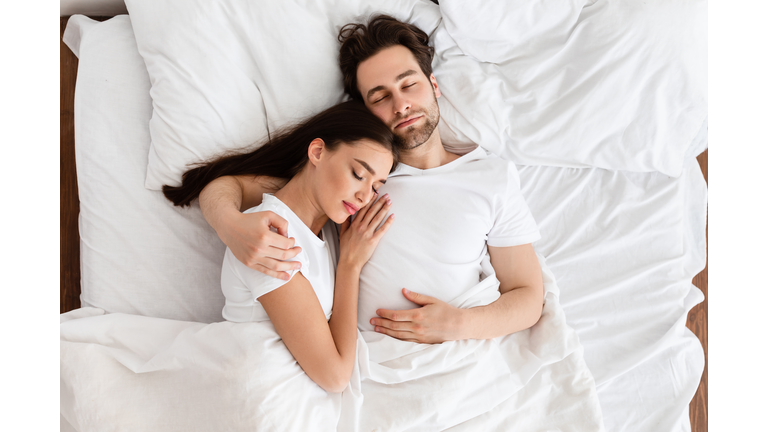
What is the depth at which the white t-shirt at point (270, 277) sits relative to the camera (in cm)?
124

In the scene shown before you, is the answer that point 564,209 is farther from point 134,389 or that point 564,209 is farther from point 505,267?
point 134,389

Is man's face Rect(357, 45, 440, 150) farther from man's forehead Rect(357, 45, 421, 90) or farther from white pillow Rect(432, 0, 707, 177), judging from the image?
white pillow Rect(432, 0, 707, 177)

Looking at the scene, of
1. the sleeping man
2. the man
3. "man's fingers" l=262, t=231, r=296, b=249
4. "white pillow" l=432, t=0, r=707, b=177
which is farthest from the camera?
"white pillow" l=432, t=0, r=707, b=177

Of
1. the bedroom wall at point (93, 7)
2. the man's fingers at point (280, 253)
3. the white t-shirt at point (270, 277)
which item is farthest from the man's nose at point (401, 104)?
the bedroom wall at point (93, 7)

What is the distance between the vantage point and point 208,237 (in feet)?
5.17

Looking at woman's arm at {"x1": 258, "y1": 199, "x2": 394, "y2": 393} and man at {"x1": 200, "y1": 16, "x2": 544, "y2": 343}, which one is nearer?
woman's arm at {"x1": 258, "y1": 199, "x2": 394, "y2": 393}

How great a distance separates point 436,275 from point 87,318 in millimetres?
1125

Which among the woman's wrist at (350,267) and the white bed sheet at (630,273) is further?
the white bed sheet at (630,273)

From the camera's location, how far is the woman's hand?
146 cm

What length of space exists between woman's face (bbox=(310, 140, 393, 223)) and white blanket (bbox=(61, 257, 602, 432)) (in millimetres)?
409

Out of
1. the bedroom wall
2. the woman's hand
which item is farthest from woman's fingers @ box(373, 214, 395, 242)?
the bedroom wall

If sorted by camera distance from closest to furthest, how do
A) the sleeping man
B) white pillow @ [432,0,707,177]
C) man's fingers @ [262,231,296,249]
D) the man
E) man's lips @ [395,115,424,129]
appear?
man's fingers @ [262,231,296,249], the sleeping man, the man, man's lips @ [395,115,424,129], white pillow @ [432,0,707,177]

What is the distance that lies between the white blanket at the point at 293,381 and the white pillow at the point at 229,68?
0.56 m

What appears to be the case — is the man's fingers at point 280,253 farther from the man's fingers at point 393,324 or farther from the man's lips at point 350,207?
the man's fingers at point 393,324
